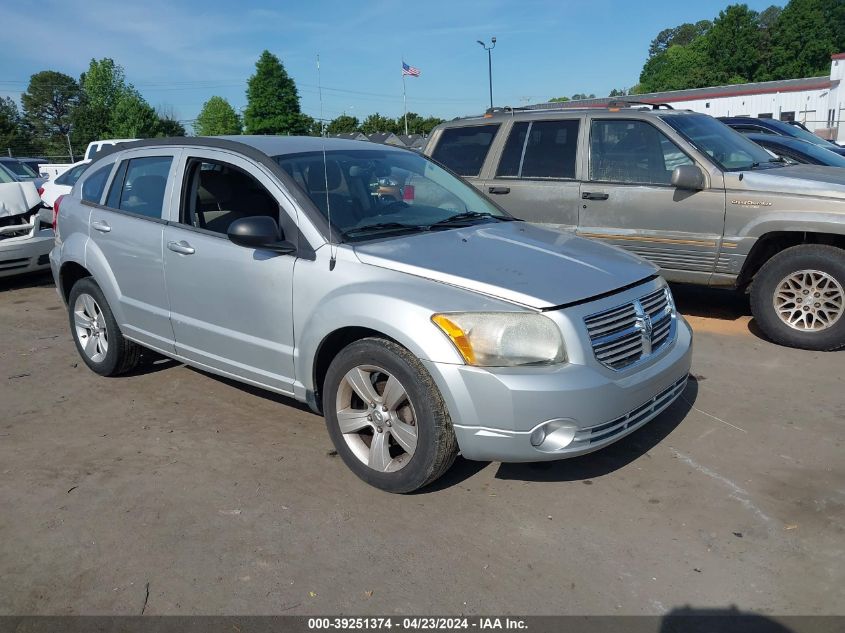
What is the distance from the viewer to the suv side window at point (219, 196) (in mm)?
4129

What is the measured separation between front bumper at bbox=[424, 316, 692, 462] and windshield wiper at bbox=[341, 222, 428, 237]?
100cm

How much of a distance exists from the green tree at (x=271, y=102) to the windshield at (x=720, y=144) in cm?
7096

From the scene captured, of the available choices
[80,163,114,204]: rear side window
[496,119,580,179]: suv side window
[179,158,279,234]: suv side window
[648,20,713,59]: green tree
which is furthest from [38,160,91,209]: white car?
[648,20,713,59]: green tree

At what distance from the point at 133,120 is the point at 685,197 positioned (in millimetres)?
56956

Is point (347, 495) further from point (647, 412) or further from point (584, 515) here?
point (647, 412)

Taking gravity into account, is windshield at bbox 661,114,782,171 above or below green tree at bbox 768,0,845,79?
below

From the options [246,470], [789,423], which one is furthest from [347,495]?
[789,423]

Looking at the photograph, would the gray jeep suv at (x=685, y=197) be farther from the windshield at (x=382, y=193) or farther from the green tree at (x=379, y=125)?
the green tree at (x=379, y=125)

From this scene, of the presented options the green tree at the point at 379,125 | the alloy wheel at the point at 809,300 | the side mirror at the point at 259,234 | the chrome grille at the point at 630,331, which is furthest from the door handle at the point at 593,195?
the green tree at the point at 379,125

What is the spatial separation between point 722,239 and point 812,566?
140 inches

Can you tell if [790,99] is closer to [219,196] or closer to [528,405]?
[219,196]

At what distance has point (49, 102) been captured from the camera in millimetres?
90438

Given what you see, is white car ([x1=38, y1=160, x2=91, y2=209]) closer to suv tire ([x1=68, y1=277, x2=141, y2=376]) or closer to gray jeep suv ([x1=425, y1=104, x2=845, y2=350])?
suv tire ([x1=68, y1=277, x2=141, y2=376])

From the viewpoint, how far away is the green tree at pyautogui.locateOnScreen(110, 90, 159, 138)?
55.1 metres
